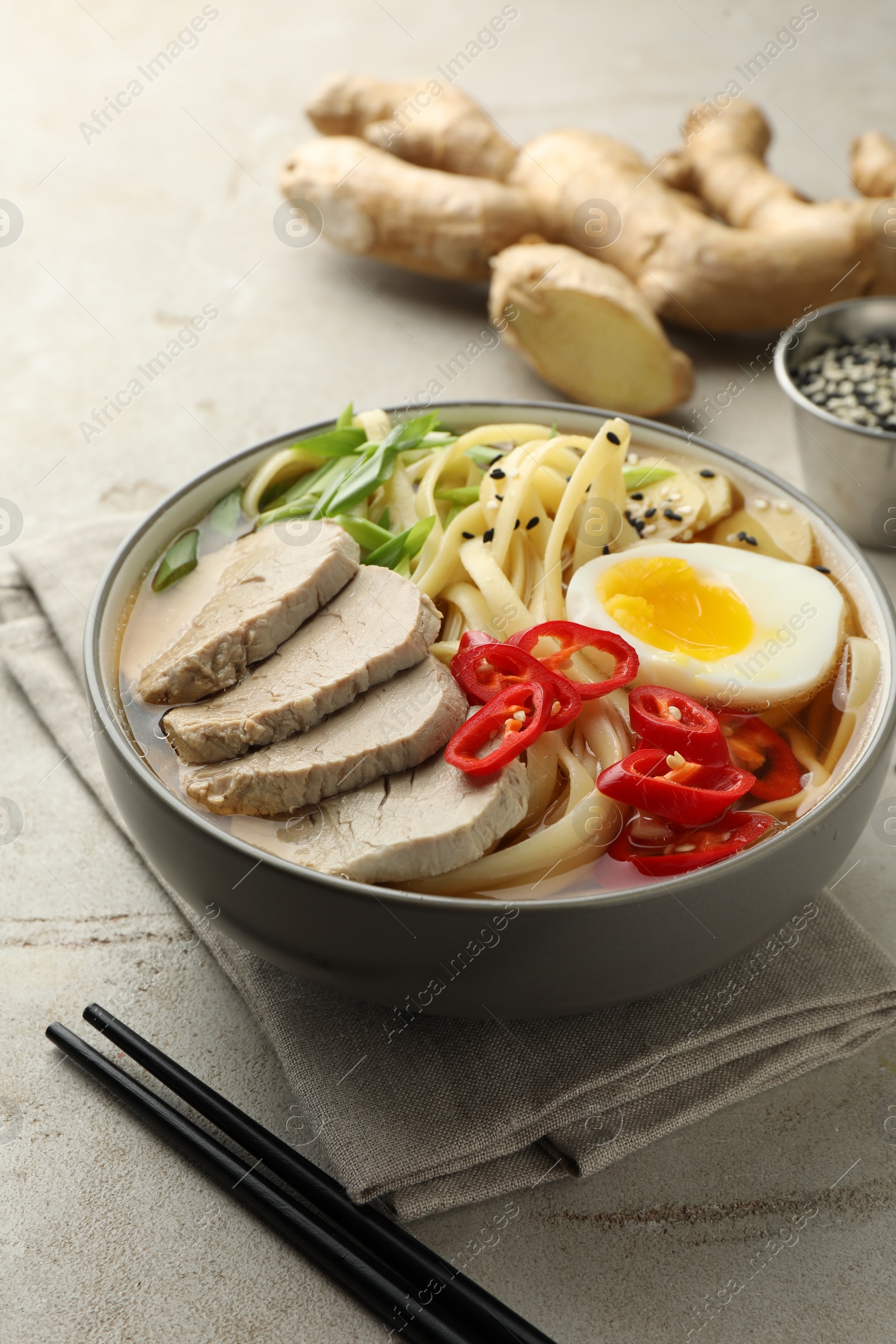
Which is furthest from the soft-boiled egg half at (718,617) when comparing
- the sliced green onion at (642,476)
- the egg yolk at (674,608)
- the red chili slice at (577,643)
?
the sliced green onion at (642,476)

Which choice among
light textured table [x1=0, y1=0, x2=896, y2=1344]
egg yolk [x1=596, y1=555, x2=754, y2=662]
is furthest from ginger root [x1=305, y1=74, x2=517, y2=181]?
egg yolk [x1=596, y1=555, x2=754, y2=662]

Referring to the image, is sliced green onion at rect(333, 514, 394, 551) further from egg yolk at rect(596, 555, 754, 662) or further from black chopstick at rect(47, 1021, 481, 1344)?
black chopstick at rect(47, 1021, 481, 1344)

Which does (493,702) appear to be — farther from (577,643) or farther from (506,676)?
(577,643)

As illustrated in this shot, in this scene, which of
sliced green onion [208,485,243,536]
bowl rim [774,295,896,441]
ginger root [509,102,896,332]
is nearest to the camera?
sliced green onion [208,485,243,536]

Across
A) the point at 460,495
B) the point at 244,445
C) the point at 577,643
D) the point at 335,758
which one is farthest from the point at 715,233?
the point at 335,758

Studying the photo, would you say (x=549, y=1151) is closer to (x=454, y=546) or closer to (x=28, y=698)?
(x=454, y=546)

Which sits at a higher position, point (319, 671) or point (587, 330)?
point (319, 671)
